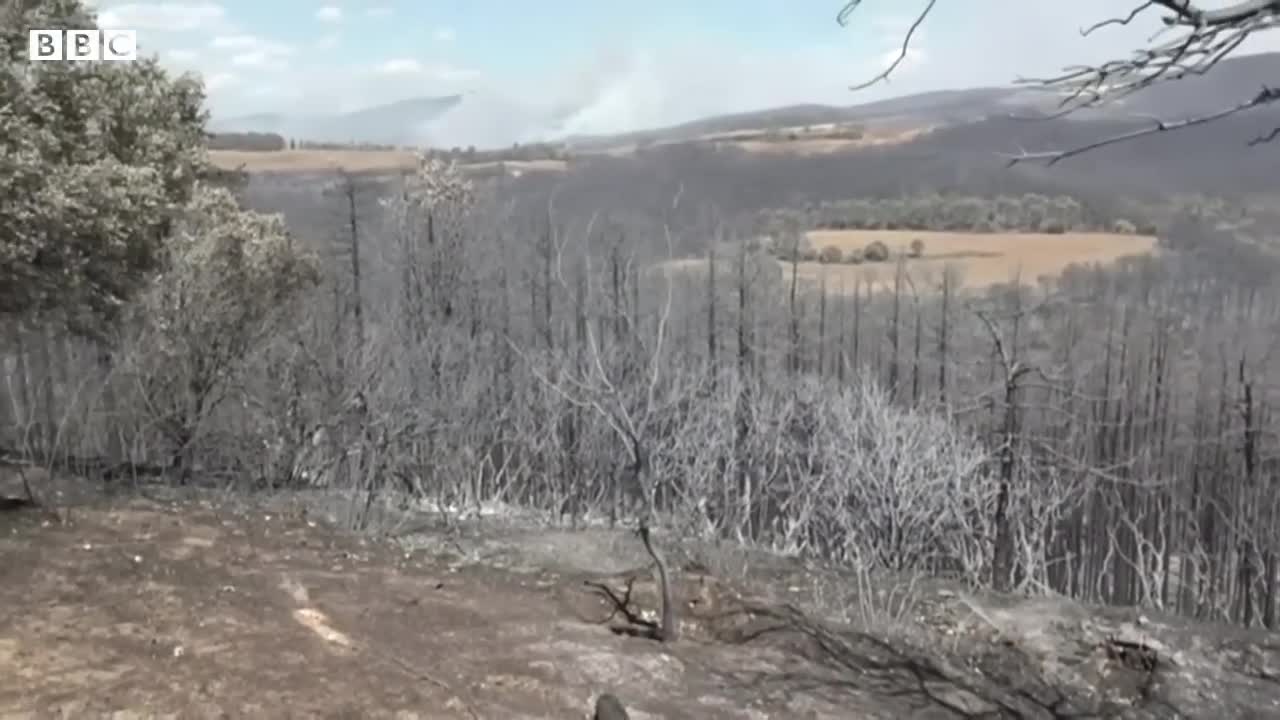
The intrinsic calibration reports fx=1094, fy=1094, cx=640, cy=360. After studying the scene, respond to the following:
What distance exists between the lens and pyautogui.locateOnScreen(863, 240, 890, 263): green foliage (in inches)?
810

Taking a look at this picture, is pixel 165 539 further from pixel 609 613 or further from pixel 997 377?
pixel 997 377

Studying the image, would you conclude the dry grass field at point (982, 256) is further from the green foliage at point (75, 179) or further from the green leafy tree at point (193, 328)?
the green foliage at point (75, 179)

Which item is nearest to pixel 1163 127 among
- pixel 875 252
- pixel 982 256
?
pixel 982 256

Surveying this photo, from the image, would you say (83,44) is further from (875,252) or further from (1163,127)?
(875,252)

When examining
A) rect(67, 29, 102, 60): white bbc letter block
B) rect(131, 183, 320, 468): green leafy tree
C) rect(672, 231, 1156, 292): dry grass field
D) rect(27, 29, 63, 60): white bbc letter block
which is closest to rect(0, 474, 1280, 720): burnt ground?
rect(131, 183, 320, 468): green leafy tree

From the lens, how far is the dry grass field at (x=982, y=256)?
18.1m

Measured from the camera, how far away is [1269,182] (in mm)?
16797

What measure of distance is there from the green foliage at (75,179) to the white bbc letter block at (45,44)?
6cm

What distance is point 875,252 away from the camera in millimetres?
20953

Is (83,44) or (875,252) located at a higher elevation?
(83,44)

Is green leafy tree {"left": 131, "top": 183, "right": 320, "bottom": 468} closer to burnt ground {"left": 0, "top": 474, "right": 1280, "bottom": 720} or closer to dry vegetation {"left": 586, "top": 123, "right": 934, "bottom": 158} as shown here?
burnt ground {"left": 0, "top": 474, "right": 1280, "bottom": 720}

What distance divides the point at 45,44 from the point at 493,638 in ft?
19.8

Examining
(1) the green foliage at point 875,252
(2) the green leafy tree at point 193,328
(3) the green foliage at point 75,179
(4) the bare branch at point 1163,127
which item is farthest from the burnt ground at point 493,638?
(1) the green foliage at point 875,252

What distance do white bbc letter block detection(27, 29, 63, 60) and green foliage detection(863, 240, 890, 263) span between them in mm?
14930
